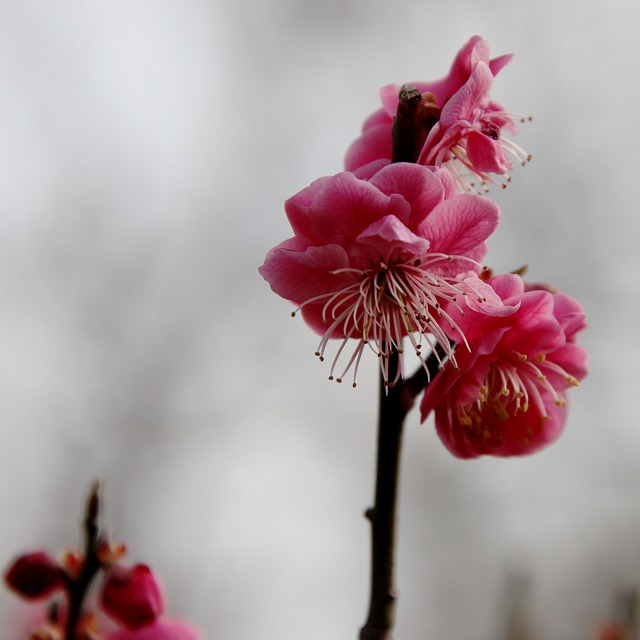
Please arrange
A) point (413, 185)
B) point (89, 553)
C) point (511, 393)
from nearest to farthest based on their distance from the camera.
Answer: point (89, 553), point (413, 185), point (511, 393)

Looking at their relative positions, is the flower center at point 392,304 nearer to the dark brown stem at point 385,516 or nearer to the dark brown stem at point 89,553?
the dark brown stem at point 385,516

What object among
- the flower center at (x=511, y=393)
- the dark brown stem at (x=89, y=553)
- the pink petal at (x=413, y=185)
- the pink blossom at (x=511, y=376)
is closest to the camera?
the dark brown stem at (x=89, y=553)

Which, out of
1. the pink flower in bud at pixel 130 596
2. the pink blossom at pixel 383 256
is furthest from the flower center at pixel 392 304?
the pink flower in bud at pixel 130 596

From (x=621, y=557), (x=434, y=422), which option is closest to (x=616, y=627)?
(x=434, y=422)

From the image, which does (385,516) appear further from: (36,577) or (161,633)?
(36,577)

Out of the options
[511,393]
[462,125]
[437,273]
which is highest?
[462,125]

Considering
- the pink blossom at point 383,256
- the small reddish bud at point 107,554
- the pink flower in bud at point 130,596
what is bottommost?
the pink flower in bud at point 130,596

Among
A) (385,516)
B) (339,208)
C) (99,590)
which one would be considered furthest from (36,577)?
(339,208)
